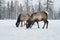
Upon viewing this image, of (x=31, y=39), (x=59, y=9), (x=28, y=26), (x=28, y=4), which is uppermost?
(x=31, y=39)

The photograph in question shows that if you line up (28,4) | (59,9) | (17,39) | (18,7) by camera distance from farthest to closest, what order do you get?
(59,9) → (18,7) → (28,4) → (17,39)

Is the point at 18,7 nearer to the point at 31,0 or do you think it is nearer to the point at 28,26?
the point at 31,0

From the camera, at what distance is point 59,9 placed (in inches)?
3477

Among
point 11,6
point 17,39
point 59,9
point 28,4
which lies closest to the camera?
point 17,39

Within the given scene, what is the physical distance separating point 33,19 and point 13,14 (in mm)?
58911

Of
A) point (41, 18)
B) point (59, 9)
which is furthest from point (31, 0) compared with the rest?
point (41, 18)

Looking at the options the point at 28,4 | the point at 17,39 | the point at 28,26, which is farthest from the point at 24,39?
the point at 28,4

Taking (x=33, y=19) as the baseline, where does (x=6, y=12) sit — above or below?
below

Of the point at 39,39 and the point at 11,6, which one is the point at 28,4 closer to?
the point at 11,6

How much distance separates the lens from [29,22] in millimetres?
13711

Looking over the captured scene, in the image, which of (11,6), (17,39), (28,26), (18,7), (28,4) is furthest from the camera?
(18,7)

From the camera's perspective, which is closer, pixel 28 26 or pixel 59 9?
pixel 28 26

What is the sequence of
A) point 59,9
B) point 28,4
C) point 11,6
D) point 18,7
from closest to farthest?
point 28,4
point 11,6
point 18,7
point 59,9

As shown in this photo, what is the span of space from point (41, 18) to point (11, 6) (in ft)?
194
